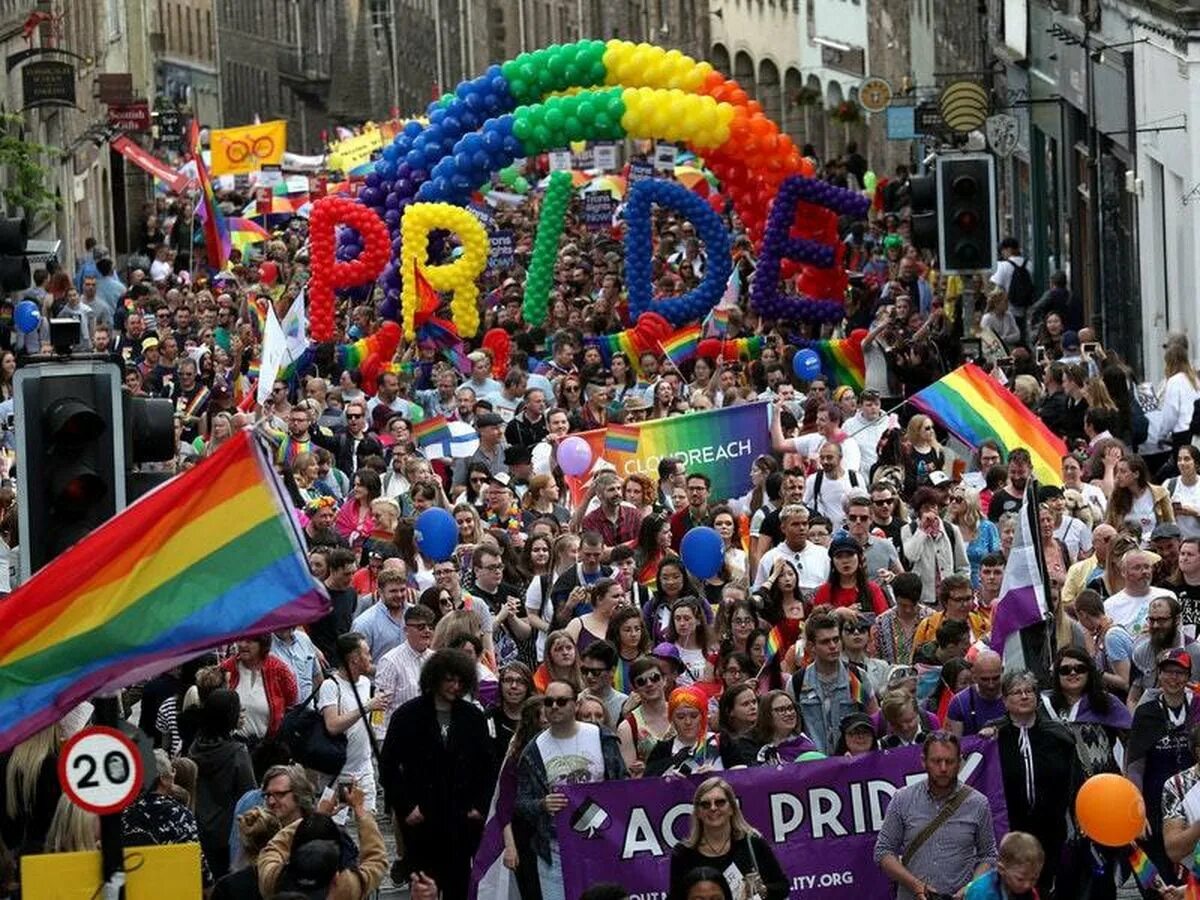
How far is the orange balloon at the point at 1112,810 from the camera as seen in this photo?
488 inches

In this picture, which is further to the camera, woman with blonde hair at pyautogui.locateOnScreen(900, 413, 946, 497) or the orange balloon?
woman with blonde hair at pyautogui.locateOnScreen(900, 413, 946, 497)

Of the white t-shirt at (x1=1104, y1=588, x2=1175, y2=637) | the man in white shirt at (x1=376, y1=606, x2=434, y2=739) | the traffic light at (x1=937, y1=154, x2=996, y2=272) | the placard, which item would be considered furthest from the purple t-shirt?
the placard

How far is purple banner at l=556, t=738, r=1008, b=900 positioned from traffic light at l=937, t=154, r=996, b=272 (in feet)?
25.5

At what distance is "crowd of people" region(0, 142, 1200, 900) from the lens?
43.3ft

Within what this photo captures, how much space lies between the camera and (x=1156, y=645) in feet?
50.1

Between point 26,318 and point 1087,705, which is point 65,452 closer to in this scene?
point 1087,705

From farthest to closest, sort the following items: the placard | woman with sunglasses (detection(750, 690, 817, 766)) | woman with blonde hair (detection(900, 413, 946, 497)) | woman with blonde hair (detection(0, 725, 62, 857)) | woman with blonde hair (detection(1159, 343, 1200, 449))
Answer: the placard
woman with blonde hair (detection(1159, 343, 1200, 449))
woman with blonde hair (detection(900, 413, 946, 497))
woman with sunglasses (detection(750, 690, 817, 766))
woman with blonde hair (detection(0, 725, 62, 857))

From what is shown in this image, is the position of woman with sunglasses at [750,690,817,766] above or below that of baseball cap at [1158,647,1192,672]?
below

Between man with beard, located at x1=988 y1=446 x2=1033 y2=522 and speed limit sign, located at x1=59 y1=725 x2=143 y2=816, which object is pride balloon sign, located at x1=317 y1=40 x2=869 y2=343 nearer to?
man with beard, located at x1=988 y1=446 x2=1033 y2=522

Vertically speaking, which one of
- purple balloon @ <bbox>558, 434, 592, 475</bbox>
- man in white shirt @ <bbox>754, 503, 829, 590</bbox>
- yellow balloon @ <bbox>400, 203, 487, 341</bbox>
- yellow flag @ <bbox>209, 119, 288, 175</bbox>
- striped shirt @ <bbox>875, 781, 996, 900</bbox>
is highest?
yellow flag @ <bbox>209, 119, 288, 175</bbox>

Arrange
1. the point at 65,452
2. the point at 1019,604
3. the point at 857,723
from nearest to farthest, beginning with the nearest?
the point at 65,452
the point at 857,723
the point at 1019,604

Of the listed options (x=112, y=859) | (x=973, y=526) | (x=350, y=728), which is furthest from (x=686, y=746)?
(x=973, y=526)

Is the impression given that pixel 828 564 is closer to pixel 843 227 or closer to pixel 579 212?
pixel 843 227

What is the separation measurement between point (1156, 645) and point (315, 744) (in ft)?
10.9
